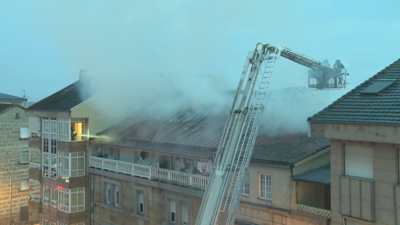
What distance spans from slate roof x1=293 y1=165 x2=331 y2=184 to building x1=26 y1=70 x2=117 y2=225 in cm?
1736

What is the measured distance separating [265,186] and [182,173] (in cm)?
523

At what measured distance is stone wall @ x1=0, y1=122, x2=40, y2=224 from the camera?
3909 centimetres

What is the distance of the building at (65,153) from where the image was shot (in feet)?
94.6

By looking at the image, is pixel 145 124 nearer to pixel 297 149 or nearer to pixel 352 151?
pixel 297 149

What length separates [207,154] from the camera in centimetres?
2028

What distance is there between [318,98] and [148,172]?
33.8 feet

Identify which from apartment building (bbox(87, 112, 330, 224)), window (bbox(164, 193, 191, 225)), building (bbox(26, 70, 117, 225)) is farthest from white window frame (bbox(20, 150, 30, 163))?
window (bbox(164, 193, 191, 225))

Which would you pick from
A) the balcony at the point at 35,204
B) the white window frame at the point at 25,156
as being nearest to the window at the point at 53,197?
the balcony at the point at 35,204

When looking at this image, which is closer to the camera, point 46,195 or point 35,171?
point 46,195

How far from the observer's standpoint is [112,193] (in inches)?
1062

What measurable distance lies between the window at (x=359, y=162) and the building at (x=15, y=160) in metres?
33.7

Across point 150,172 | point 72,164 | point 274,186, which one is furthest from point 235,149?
point 72,164

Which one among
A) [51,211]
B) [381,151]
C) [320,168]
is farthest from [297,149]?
[51,211]

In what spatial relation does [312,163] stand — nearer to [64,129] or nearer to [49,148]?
[64,129]
